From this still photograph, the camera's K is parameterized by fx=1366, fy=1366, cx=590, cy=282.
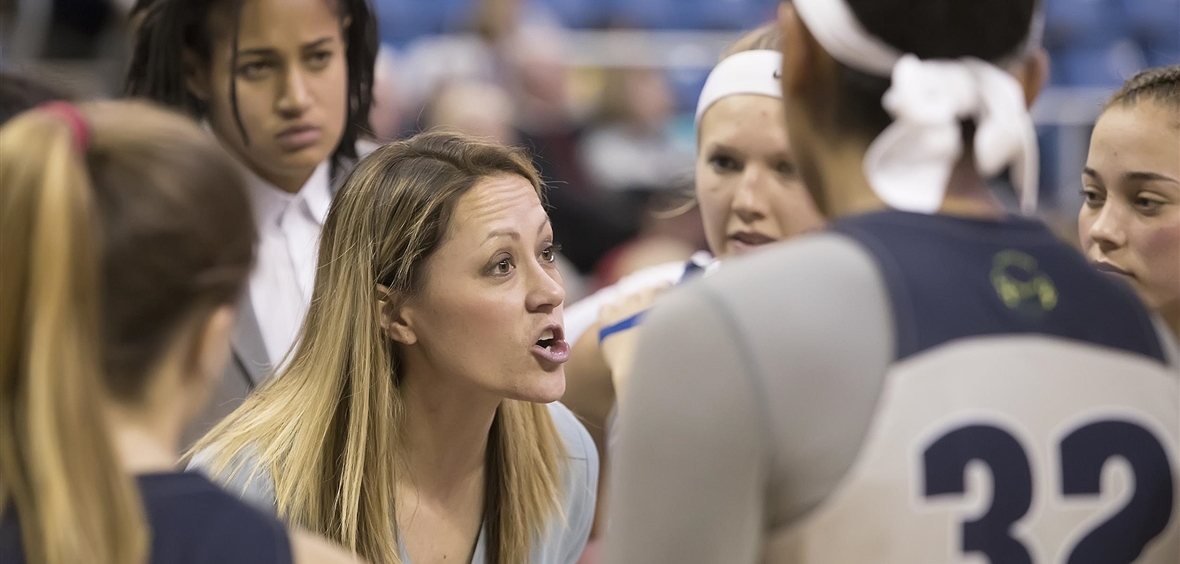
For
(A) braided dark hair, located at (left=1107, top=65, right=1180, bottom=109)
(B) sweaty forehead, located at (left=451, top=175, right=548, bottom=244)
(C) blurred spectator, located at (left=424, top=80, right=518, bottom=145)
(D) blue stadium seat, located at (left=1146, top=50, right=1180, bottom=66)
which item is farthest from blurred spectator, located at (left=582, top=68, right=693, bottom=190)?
(A) braided dark hair, located at (left=1107, top=65, right=1180, bottom=109)

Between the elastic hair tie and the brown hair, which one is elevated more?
the elastic hair tie

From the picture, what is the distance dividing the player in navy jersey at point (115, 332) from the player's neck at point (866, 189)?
64 cm

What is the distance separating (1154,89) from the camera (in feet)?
8.20

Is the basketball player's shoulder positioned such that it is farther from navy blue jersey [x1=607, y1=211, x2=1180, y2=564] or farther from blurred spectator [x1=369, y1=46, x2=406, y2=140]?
blurred spectator [x1=369, y1=46, x2=406, y2=140]

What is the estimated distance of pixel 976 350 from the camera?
138cm

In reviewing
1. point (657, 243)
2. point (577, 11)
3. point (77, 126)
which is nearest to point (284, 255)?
point (77, 126)

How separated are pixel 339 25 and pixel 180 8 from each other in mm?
375

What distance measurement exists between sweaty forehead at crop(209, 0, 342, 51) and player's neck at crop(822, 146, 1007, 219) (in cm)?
203

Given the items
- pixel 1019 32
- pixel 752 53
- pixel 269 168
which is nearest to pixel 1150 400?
pixel 1019 32

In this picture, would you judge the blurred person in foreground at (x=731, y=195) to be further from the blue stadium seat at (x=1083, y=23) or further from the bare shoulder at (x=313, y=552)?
the blue stadium seat at (x=1083, y=23)

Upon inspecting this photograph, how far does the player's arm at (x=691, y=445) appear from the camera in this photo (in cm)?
133

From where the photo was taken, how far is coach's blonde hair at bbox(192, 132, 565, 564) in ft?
8.04

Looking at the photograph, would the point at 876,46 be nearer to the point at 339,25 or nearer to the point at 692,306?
the point at 692,306

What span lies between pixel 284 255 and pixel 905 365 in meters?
2.28
